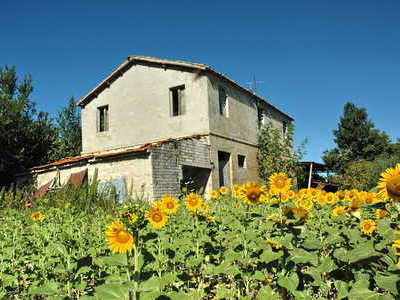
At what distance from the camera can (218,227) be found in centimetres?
362

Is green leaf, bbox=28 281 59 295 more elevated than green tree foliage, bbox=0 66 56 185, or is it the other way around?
green tree foliage, bbox=0 66 56 185

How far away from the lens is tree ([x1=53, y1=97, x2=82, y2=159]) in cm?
2462

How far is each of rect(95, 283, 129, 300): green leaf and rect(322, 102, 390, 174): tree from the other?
36391mm

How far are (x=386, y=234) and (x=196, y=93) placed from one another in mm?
13938

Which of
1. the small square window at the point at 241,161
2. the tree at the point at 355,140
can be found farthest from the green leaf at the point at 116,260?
the tree at the point at 355,140

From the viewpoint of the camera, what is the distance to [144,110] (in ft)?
56.0

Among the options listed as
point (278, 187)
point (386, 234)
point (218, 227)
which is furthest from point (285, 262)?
point (218, 227)

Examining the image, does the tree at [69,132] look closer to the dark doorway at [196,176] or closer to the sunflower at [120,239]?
the dark doorway at [196,176]

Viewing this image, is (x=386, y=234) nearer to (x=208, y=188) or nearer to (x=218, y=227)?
(x=218, y=227)

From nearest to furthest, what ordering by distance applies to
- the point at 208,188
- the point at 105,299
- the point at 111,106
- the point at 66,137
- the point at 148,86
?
1. the point at 105,299
2. the point at 208,188
3. the point at 148,86
4. the point at 111,106
5. the point at 66,137

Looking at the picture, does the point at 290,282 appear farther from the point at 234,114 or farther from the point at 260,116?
the point at 260,116

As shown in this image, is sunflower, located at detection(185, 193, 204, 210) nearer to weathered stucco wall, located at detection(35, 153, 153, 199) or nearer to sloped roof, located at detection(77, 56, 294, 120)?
weathered stucco wall, located at detection(35, 153, 153, 199)

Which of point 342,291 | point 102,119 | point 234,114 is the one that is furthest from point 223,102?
point 342,291

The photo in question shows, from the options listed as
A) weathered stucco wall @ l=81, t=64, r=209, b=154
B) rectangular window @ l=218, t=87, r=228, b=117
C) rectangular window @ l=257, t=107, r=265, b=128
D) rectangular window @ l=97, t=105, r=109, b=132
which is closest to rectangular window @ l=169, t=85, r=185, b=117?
weathered stucco wall @ l=81, t=64, r=209, b=154
